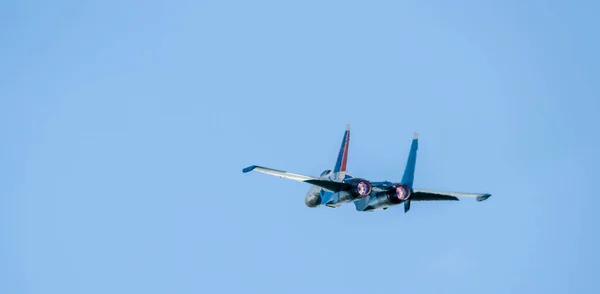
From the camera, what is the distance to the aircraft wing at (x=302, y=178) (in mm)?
102375

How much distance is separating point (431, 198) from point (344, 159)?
9.20 m

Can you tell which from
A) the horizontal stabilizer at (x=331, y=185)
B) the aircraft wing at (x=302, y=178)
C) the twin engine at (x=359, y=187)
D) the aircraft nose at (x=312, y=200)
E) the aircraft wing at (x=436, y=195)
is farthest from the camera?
the aircraft nose at (x=312, y=200)

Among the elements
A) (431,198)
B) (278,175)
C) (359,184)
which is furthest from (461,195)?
(278,175)

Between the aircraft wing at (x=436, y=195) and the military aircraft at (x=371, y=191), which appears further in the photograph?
the aircraft wing at (x=436, y=195)

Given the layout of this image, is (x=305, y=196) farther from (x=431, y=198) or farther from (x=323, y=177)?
(x=431, y=198)

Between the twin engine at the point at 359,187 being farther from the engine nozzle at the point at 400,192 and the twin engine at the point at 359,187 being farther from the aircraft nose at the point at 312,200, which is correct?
the aircraft nose at the point at 312,200

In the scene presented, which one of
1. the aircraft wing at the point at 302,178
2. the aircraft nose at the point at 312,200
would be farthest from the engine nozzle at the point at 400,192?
the aircraft nose at the point at 312,200

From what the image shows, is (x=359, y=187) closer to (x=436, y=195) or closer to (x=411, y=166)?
(x=411, y=166)

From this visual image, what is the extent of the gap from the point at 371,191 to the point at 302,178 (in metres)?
6.19

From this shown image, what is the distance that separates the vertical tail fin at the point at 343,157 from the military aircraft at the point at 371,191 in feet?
1.02

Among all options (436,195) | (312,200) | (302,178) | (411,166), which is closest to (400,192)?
(411,166)

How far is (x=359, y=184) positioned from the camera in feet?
347

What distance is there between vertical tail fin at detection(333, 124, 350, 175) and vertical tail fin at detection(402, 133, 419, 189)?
7.83 metres

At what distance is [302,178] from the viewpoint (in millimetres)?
104875
